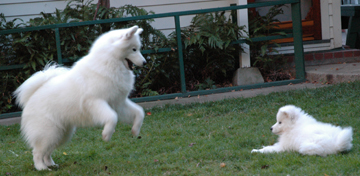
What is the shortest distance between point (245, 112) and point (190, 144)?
1.86 m

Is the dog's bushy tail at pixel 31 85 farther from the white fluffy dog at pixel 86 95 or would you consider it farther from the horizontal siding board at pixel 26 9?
the horizontal siding board at pixel 26 9

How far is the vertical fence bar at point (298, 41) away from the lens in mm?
8812

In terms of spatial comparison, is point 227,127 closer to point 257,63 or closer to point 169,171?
point 169,171

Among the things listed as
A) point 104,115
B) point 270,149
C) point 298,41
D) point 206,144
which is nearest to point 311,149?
point 270,149

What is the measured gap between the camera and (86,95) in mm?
4203

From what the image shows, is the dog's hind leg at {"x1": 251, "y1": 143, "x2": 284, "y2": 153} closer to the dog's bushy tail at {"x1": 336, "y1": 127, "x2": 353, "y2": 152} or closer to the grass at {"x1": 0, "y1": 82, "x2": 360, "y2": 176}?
the grass at {"x1": 0, "y1": 82, "x2": 360, "y2": 176}

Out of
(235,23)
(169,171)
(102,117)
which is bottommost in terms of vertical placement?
(169,171)

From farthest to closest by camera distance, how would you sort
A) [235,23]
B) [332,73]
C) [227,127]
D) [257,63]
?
[257,63]
[235,23]
[332,73]
[227,127]

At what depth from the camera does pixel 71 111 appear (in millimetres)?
4359

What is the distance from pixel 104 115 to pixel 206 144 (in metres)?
1.65

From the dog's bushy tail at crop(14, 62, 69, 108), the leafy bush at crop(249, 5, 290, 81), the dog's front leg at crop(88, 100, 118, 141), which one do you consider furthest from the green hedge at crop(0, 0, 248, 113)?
the dog's front leg at crop(88, 100, 118, 141)

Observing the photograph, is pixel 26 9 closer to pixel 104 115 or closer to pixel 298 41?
pixel 104 115

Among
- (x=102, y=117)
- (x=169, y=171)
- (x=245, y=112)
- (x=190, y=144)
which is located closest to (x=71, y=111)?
(x=102, y=117)

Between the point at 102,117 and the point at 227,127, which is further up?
the point at 102,117
